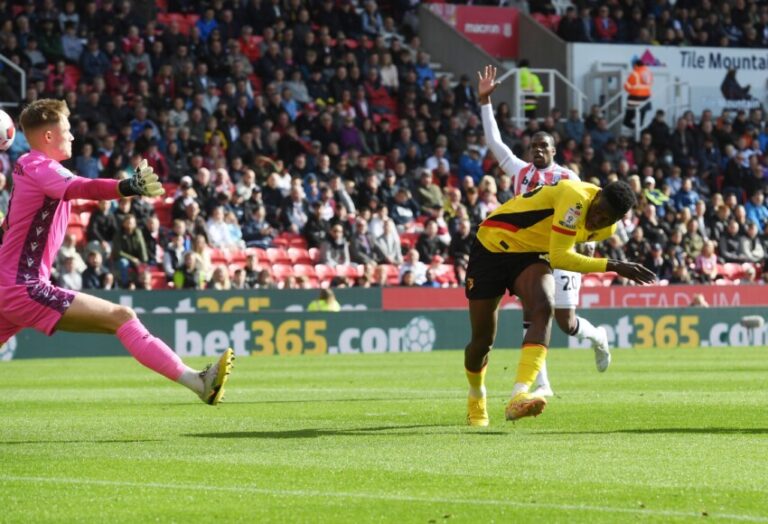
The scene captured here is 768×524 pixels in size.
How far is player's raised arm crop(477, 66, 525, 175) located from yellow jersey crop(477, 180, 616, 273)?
1800 mm

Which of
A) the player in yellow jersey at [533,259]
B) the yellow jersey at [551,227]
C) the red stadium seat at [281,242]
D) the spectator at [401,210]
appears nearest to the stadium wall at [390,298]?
the red stadium seat at [281,242]

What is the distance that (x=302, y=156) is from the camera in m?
31.0

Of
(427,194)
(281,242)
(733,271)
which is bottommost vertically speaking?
(733,271)

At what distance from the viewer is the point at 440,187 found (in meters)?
33.8

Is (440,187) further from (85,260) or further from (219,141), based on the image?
(85,260)

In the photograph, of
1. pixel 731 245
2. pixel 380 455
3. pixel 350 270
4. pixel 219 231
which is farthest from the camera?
→ pixel 731 245

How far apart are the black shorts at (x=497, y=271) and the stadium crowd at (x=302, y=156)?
50.7 ft

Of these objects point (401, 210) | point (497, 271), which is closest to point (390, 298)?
point (401, 210)

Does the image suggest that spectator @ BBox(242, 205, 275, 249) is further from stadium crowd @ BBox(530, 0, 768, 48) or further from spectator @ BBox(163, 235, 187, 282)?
stadium crowd @ BBox(530, 0, 768, 48)

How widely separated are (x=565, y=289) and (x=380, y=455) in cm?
554

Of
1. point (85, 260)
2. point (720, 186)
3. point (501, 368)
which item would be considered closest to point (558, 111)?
point (720, 186)

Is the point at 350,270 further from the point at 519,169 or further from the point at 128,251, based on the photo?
the point at 519,169

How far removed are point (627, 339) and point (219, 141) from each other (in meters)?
8.93

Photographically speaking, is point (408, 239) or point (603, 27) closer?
point (408, 239)
